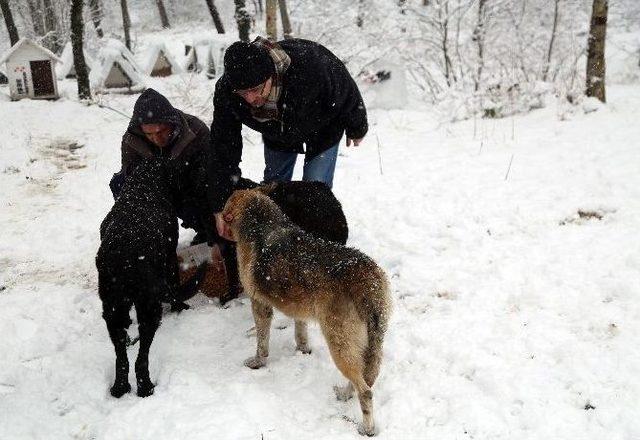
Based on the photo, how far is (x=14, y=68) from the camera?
12906 mm

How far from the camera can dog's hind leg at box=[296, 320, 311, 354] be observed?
3383mm

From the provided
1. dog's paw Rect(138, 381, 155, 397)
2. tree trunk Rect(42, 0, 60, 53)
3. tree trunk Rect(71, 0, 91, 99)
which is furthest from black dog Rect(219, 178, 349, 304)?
tree trunk Rect(42, 0, 60, 53)

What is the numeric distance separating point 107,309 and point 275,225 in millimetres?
1230

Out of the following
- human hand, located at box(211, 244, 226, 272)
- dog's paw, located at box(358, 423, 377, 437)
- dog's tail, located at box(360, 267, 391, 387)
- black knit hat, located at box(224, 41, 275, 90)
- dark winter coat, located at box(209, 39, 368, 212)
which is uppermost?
black knit hat, located at box(224, 41, 275, 90)

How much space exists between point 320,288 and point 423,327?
1206mm

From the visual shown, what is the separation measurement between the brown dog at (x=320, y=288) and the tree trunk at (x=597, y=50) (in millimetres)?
8138

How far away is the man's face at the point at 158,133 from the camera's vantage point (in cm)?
439

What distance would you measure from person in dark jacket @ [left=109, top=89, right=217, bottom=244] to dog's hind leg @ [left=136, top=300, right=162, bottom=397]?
118 cm

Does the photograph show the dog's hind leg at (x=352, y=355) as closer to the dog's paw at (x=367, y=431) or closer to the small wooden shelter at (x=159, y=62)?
the dog's paw at (x=367, y=431)

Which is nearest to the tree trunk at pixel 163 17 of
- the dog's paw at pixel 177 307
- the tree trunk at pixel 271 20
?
the tree trunk at pixel 271 20

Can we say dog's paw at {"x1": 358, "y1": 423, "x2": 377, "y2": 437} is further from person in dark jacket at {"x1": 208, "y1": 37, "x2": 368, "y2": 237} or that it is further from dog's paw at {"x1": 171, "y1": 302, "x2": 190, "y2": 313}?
dog's paw at {"x1": 171, "y1": 302, "x2": 190, "y2": 313}

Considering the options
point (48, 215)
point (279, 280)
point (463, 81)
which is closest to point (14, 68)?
point (48, 215)

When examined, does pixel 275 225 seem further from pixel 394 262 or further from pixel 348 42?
pixel 348 42

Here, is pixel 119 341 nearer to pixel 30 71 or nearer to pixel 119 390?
pixel 119 390
